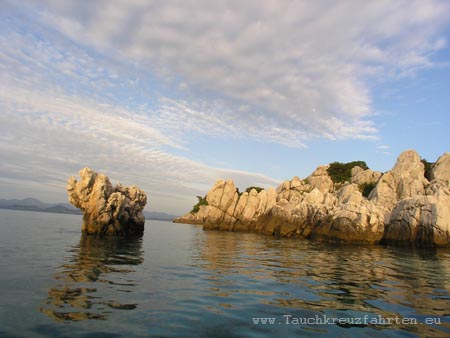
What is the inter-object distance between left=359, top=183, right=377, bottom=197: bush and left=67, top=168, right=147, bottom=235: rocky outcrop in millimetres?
60442

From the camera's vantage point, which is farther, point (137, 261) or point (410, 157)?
point (410, 157)

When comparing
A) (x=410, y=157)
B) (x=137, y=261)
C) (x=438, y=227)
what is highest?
(x=410, y=157)

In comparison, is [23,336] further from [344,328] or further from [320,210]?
[320,210]

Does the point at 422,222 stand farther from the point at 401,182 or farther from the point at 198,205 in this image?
the point at 198,205

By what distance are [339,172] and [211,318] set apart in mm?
101754

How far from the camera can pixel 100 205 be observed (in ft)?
131

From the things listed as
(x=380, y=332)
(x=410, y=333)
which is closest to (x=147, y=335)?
(x=380, y=332)

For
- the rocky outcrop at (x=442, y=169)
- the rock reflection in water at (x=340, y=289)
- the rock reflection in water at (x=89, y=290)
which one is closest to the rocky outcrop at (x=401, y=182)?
the rocky outcrop at (x=442, y=169)

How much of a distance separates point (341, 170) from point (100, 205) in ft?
278

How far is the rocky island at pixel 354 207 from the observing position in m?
43.8

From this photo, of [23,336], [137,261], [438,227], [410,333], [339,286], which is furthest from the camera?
[438,227]

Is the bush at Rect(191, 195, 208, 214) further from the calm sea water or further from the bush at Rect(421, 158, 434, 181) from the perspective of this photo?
the calm sea water

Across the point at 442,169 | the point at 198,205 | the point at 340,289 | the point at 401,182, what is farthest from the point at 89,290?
the point at 198,205

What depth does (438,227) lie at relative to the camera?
41.2m
